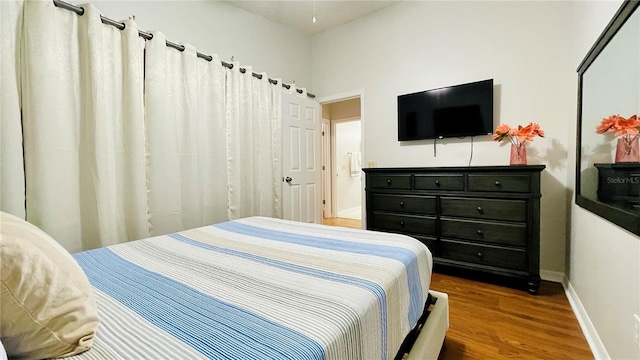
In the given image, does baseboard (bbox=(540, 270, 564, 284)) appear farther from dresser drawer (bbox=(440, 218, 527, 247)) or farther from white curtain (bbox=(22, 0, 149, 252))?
white curtain (bbox=(22, 0, 149, 252))

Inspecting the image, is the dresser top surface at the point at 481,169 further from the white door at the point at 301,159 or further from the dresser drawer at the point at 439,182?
the white door at the point at 301,159

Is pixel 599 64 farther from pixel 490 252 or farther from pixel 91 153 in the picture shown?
pixel 91 153

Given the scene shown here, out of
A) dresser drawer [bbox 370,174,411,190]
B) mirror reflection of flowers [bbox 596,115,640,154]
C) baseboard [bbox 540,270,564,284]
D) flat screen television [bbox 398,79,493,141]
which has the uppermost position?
flat screen television [bbox 398,79,493,141]

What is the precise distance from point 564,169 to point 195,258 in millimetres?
3110

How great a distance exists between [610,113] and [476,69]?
1.66m

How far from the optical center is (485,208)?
7.77 ft

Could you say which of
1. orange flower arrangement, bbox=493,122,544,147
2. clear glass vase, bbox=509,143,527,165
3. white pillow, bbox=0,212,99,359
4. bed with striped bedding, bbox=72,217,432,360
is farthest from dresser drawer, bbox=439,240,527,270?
white pillow, bbox=0,212,99,359

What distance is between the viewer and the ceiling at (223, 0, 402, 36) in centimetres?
318

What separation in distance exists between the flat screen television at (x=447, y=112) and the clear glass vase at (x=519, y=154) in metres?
0.33

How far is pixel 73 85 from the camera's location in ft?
6.11

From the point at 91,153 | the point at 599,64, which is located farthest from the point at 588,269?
the point at 91,153

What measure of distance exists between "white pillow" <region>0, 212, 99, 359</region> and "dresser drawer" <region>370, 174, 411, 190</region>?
2609mm

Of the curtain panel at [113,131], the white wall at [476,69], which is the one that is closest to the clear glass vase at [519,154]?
Answer: the white wall at [476,69]

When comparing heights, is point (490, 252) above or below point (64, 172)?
below
